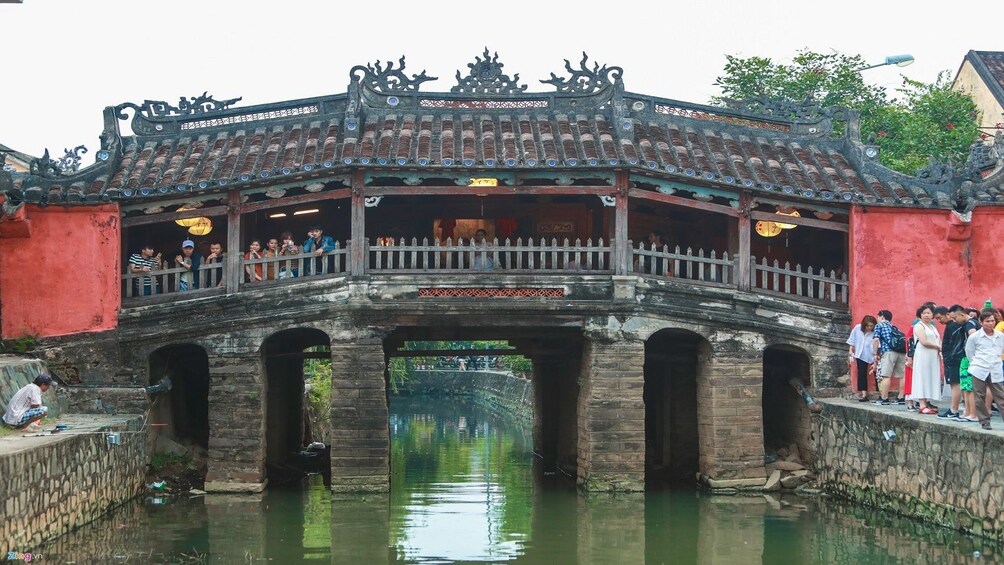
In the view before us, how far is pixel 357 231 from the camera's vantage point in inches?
756

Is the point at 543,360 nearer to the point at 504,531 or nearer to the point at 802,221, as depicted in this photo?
the point at 802,221

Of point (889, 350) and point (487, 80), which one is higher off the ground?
point (487, 80)

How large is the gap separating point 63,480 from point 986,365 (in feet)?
35.2

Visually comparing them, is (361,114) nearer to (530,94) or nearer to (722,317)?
(530,94)

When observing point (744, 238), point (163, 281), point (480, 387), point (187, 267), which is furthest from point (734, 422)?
point (480, 387)

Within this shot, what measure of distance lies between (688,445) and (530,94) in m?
6.71

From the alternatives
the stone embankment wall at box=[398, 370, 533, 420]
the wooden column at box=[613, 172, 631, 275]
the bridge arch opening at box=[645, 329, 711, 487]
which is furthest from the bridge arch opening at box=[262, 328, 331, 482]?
the stone embankment wall at box=[398, 370, 533, 420]

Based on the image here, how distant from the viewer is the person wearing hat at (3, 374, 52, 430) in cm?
1536

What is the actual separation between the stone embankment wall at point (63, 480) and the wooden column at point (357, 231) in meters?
3.90

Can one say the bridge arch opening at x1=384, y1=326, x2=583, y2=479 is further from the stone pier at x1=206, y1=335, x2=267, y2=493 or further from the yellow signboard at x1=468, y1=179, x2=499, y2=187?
the stone pier at x1=206, y1=335, x2=267, y2=493

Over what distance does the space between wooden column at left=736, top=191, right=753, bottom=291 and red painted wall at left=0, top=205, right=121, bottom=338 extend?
960 centimetres

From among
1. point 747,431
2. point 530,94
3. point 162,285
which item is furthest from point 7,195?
point 747,431

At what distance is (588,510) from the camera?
18.1 metres

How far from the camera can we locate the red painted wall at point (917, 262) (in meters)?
20.2
